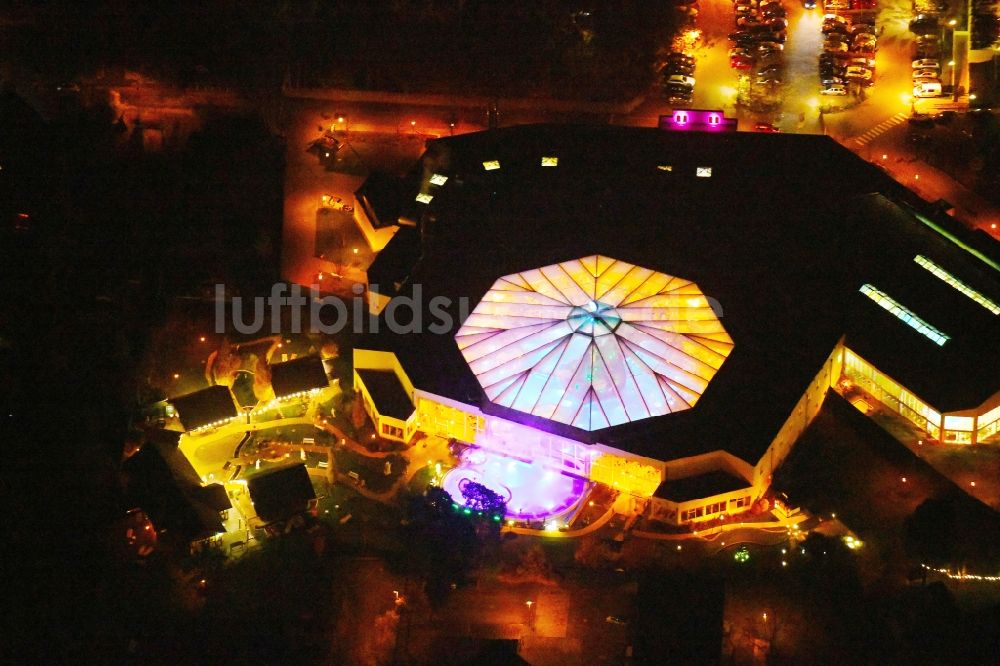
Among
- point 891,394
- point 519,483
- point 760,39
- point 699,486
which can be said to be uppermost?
point 760,39

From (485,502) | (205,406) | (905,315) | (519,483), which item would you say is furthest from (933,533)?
(205,406)

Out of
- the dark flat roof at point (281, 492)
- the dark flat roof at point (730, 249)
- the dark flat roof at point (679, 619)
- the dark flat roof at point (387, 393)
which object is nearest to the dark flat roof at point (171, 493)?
the dark flat roof at point (281, 492)

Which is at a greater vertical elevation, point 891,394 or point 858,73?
point 858,73

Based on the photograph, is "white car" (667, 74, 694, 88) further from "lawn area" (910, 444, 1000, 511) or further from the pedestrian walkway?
"lawn area" (910, 444, 1000, 511)

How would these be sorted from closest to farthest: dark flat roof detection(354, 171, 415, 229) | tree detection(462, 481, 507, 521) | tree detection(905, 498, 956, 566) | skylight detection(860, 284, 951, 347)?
tree detection(905, 498, 956, 566), tree detection(462, 481, 507, 521), skylight detection(860, 284, 951, 347), dark flat roof detection(354, 171, 415, 229)

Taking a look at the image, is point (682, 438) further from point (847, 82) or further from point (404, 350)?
point (847, 82)

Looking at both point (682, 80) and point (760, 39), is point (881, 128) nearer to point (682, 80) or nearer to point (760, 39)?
point (760, 39)

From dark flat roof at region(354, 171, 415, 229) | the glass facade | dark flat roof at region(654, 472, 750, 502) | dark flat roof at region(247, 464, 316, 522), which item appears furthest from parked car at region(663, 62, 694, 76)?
dark flat roof at region(247, 464, 316, 522)
